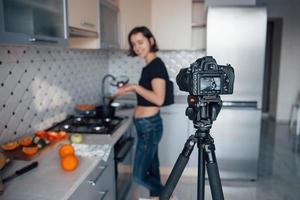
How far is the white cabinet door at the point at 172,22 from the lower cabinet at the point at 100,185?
1.54 meters

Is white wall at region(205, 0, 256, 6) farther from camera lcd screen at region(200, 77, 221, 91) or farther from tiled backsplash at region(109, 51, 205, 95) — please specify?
camera lcd screen at region(200, 77, 221, 91)

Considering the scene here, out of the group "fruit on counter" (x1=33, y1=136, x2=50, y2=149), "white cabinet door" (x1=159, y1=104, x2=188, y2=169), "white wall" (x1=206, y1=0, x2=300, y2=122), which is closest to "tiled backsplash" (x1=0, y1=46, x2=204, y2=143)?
"fruit on counter" (x1=33, y1=136, x2=50, y2=149)

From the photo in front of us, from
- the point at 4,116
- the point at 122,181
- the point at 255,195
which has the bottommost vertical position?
the point at 255,195

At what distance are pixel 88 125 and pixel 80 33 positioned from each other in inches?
22.5

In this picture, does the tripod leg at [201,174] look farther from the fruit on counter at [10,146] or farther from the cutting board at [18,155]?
the fruit on counter at [10,146]

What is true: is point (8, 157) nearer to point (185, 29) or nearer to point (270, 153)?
point (185, 29)

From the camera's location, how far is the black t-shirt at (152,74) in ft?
5.46

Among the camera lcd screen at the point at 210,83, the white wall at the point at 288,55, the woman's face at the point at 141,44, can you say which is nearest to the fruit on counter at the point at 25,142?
the woman's face at the point at 141,44

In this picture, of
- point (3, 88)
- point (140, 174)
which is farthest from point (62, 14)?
point (140, 174)

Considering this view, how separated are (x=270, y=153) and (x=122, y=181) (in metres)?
2.19

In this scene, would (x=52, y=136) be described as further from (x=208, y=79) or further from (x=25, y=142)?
(x=208, y=79)

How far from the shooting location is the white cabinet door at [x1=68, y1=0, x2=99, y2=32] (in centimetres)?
142

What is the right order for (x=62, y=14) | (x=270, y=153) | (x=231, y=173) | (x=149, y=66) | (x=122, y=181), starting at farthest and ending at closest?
(x=270, y=153) < (x=231, y=173) < (x=122, y=181) < (x=149, y=66) < (x=62, y=14)

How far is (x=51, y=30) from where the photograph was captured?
1.20 meters
